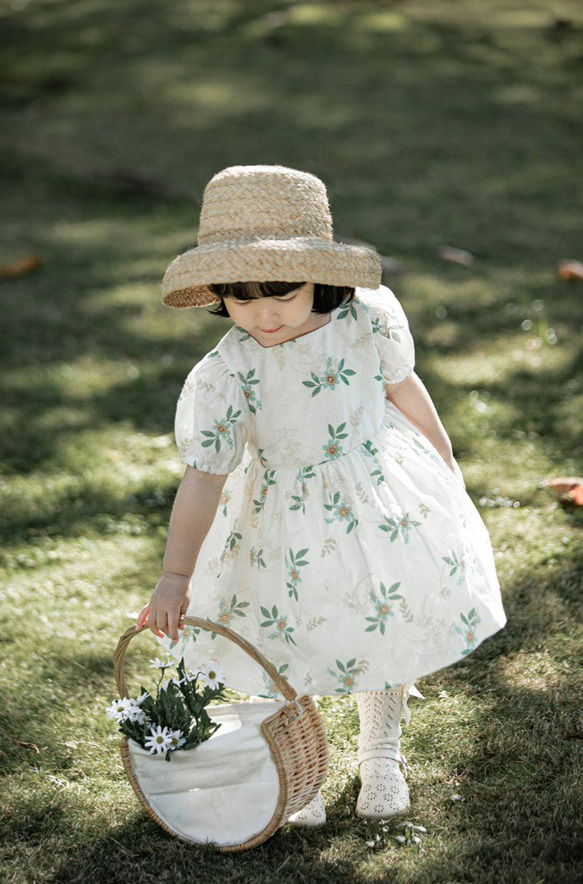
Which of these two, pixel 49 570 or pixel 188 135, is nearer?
pixel 49 570

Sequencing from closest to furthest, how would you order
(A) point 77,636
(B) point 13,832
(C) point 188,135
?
(B) point 13,832 → (A) point 77,636 → (C) point 188,135

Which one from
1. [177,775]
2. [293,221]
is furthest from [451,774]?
[293,221]

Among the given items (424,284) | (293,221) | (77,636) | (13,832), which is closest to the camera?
(293,221)

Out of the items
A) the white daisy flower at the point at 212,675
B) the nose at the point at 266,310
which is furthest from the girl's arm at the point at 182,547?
the nose at the point at 266,310

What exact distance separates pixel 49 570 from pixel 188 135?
5.84m

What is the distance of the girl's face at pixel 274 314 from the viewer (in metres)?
2.30

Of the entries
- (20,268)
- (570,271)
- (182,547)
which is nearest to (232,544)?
(182,547)

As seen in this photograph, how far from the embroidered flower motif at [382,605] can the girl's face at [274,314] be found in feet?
2.02

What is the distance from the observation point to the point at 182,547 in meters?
2.31

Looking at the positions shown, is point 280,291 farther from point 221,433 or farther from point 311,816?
point 311,816

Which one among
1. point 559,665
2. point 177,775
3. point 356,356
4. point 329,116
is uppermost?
point 356,356

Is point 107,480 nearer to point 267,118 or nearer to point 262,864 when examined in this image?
point 262,864

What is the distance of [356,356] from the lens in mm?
2469

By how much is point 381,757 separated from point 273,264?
47.9 inches
